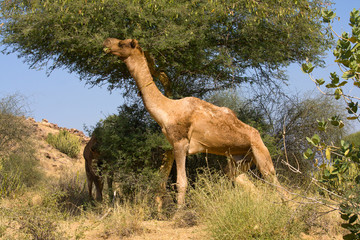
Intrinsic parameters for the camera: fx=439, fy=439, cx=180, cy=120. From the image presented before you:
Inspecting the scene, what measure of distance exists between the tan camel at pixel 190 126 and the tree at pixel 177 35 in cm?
164

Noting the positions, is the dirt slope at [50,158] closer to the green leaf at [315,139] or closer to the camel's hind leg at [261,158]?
the camel's hind leg at [261,158]

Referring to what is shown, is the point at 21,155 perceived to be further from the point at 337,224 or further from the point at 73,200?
the point at 337,224

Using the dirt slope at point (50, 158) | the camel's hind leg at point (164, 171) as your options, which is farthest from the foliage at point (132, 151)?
the dirt slope at point (50, 158)

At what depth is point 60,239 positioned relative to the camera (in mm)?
7781

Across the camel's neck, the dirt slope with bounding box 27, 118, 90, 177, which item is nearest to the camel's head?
the camel's neck

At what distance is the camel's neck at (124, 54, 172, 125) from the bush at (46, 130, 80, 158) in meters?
19.6

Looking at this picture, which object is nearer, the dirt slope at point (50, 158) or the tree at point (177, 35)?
the tree at point (177, 35)

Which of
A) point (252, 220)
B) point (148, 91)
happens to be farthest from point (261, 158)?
point (252, 220)

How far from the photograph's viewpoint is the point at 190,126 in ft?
31.7

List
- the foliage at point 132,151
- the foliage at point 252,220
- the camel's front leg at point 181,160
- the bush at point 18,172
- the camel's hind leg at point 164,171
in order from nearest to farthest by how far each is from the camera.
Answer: the foliage at point 252,220 → the camel's front leg at point 181,160 → the camel's hind leg at point 164,171 → the foliage at point 132,151 → the bush at point 18,172

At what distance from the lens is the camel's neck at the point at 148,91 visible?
31.9 ft

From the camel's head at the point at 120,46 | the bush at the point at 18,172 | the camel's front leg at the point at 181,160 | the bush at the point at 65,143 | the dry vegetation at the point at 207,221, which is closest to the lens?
the dry vegetation at the point at 207,221

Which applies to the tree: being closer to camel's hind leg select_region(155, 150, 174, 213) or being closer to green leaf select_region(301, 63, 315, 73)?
camel's hind leg select_region(155, 150, 174, 213)

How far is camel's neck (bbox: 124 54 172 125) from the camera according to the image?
973 cm
